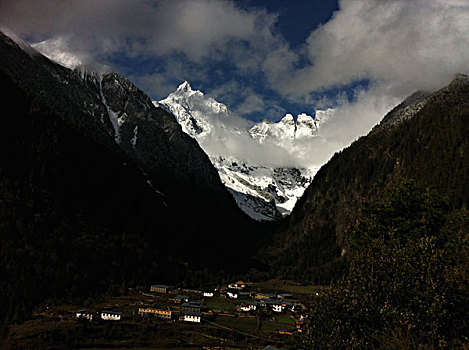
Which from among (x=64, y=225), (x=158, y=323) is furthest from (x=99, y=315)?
(x=64, y=225)

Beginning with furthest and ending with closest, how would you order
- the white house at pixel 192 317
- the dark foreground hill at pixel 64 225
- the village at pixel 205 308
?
the dark foreground hill at pixel 64 225, the white house at pixel 192 317, the village at pixel 205 308

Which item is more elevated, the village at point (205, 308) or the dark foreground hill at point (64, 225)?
the dark foreground hill at point (64, 225)

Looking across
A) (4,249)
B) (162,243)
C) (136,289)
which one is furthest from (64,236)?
(162,243)

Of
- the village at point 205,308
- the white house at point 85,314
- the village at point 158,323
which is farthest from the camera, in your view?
the village at point 205,308

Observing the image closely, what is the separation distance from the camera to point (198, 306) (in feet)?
362

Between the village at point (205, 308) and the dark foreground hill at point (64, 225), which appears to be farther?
the dark foreground hill at point (64, 225)

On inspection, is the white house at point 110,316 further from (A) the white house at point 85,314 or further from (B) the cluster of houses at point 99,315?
(A) the white house at point 85,314

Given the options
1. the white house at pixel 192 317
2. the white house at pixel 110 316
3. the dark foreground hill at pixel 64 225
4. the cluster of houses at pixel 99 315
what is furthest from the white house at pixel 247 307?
the white house at pixel 110 316

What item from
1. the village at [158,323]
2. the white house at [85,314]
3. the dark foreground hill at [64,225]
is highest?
the dark foreground hill at [64,225]

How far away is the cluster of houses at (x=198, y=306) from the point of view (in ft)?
299

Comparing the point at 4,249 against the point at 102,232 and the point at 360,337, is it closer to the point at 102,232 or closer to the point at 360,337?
the point at 102,232

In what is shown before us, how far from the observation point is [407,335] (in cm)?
2253

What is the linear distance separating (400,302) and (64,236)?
4792 inches

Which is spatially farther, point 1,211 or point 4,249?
point 1,211
